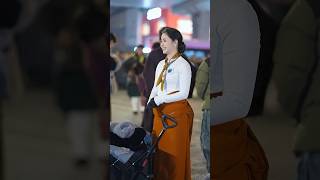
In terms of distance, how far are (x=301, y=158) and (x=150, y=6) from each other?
105 cm

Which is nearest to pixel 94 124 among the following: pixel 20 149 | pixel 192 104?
pixel 20 149

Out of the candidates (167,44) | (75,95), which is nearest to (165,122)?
(167,44)

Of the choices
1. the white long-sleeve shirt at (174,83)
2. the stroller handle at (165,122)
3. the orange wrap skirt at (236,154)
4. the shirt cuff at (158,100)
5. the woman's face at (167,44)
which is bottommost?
the orange wrap skirt at (236,154)

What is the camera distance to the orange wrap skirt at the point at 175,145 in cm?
241

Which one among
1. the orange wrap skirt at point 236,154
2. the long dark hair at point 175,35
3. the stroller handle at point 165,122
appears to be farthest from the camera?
the orange wrap skirt at point 236,154

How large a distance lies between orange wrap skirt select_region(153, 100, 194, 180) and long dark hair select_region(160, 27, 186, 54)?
0.82 ft

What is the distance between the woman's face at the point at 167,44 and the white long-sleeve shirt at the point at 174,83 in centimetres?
5

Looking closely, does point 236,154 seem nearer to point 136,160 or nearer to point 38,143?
point 136,160

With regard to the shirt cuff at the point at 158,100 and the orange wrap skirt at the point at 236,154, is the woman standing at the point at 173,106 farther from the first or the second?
the orange wrap skirt at the point at 236,154

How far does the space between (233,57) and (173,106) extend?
38 cm

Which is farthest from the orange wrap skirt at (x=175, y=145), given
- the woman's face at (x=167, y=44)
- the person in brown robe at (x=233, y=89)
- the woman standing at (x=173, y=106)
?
the woman's face at (x=167, y=44)

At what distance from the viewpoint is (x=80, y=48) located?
2039mm

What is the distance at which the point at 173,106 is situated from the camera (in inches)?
94.9

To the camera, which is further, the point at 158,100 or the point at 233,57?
the point at 233,57
